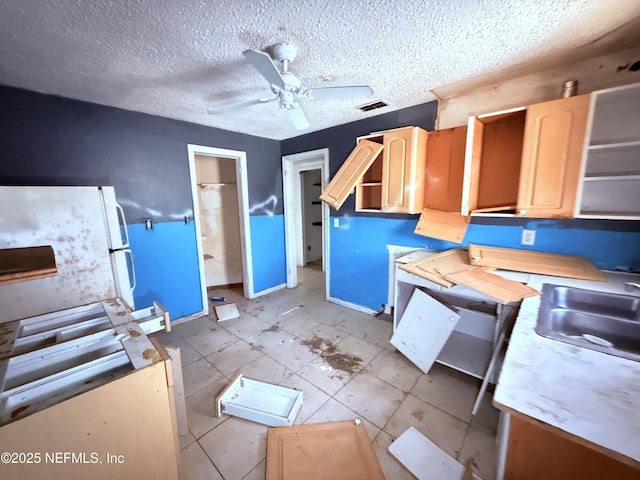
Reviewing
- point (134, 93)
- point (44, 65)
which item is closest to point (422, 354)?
point (134, 93)

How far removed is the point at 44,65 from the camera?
58.5 inches

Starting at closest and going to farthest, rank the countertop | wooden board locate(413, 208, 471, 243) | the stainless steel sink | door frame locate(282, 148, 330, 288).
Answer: the countertop → the stainless steel sink → wooden board locate(413, 208, 471, 243) → door frame locate(282, 148, 330, 288)

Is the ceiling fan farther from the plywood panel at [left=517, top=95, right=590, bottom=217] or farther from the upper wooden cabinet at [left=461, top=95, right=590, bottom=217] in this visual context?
the plywood panel at [left=517, top=95, right=590, bottom=217]

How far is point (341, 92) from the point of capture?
1446 mm

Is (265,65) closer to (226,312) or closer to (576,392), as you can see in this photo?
(576,392)

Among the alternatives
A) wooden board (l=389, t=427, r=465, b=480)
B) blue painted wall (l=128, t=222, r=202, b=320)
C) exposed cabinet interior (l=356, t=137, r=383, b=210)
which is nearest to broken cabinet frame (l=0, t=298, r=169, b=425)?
blue painted wall (l=128, t=222, r=202, b=320)

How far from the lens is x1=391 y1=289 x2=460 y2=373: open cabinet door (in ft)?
6.04

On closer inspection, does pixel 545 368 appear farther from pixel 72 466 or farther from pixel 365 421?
pixel 72 466

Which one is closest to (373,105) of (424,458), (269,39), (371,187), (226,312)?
(371,187)

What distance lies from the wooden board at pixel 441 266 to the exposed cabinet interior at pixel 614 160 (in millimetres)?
736

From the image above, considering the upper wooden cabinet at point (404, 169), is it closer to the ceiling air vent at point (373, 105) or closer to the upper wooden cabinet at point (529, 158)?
the ceiling air vent at point (373, 105)

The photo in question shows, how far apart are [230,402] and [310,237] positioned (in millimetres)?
3818

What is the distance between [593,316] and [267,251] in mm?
3229

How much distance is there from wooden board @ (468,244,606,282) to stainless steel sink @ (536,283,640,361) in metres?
0.14
